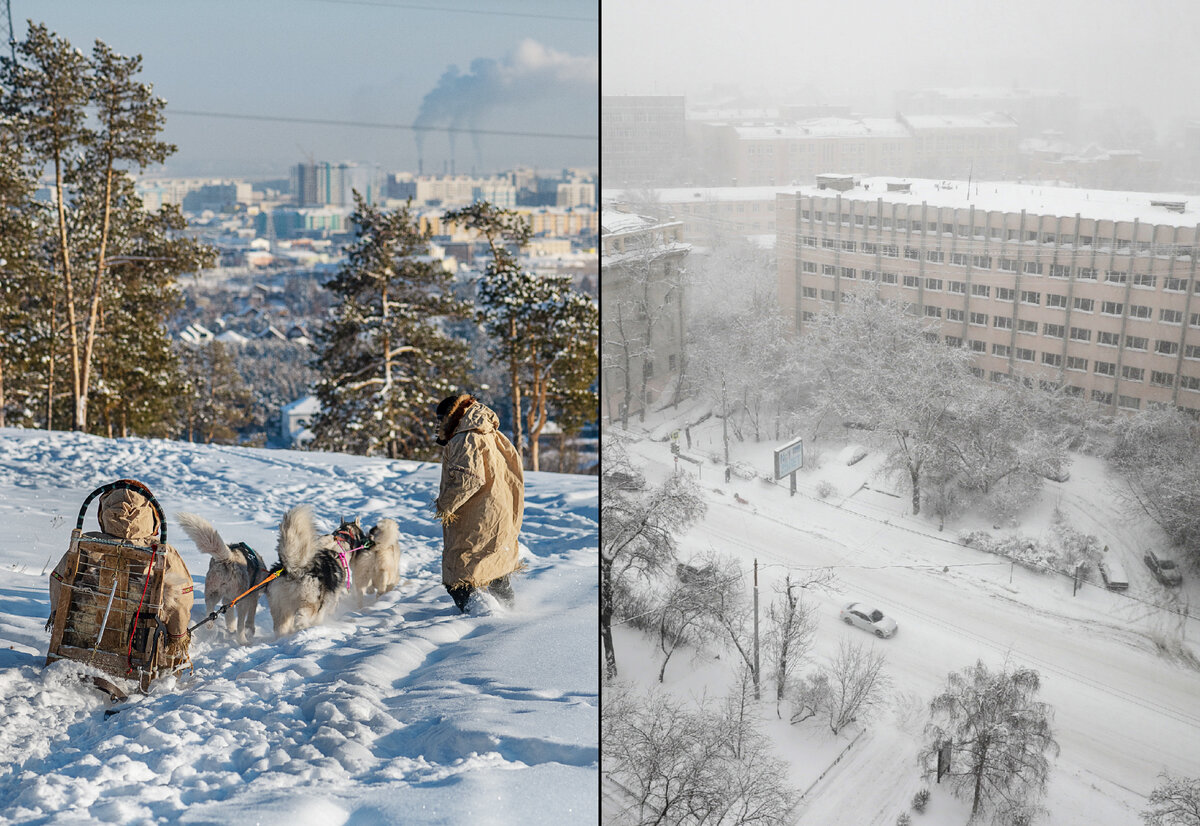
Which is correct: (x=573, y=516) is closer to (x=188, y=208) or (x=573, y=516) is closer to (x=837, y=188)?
(x=837, y=188)

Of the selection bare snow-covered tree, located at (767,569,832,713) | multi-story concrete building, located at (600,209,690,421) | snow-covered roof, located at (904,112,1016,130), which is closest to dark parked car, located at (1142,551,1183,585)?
bare snow-covered tree, located at (767,569,832,713)

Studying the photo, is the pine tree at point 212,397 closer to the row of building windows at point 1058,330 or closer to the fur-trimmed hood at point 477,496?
the fur-trimmed hood at point 477,496

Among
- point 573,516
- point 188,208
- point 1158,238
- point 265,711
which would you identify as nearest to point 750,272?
point 1158,238

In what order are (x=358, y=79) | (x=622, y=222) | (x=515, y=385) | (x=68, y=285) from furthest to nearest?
(x=515, y=385)
(x=358, y=79)
(x=68, y=285)
(x=622, y=222)

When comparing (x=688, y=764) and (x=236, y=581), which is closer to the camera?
(x=688, y=764)

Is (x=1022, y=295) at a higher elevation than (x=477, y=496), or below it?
higher

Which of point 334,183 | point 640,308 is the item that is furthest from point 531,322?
point 640,308

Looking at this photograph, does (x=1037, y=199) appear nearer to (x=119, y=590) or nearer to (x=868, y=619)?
(x=868, y=619)
